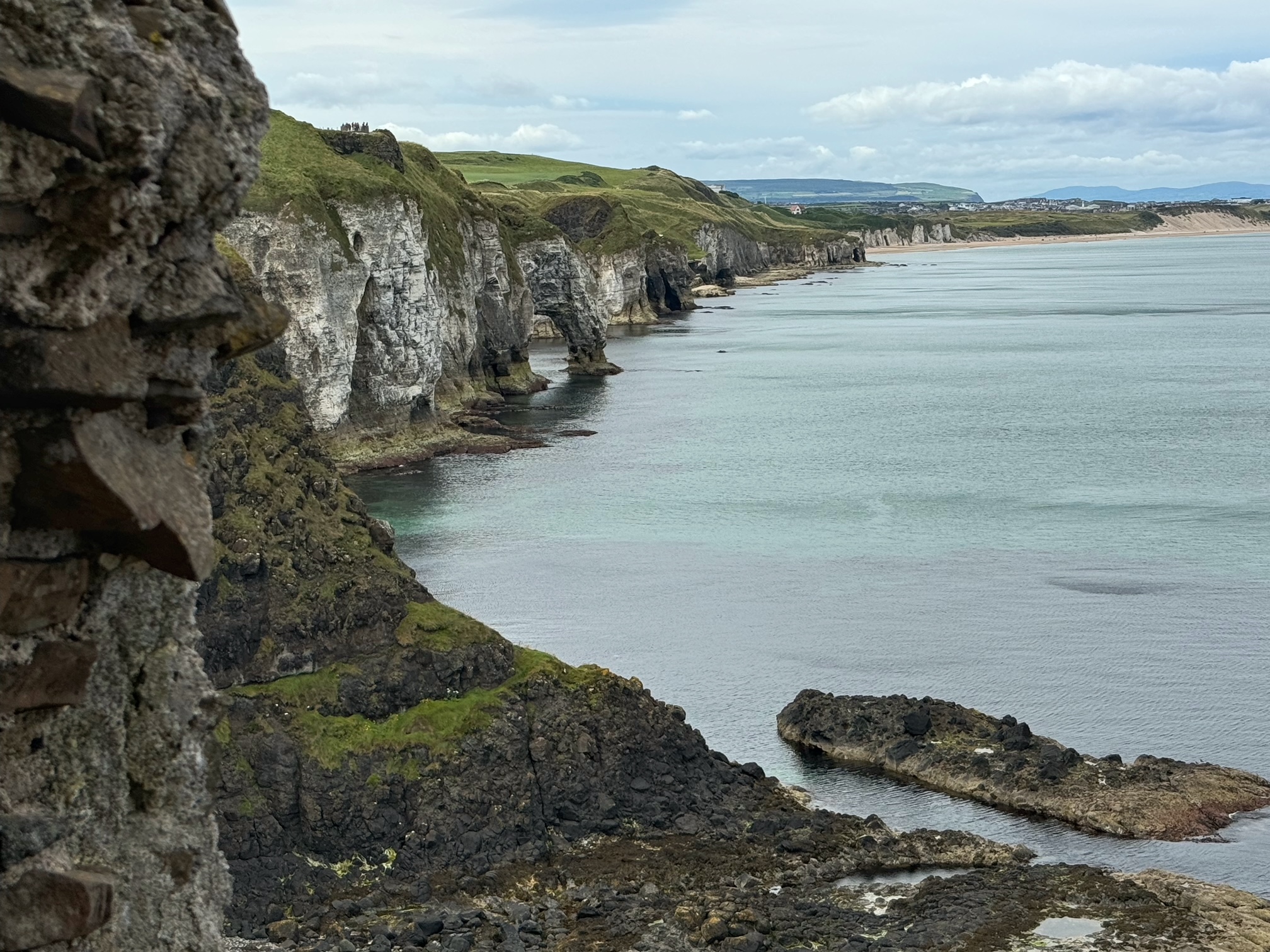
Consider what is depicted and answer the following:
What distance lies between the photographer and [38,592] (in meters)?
11.7

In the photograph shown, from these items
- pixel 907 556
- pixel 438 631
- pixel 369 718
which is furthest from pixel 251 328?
pixel 907 556

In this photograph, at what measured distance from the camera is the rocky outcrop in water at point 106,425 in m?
10.7

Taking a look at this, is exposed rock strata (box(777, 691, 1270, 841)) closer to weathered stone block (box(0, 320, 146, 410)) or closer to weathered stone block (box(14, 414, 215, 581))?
weathered stone block (box(14, 414, 215, 581))

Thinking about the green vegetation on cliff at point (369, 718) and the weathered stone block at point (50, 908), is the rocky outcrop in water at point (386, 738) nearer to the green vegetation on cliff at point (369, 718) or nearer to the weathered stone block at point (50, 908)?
the green vegetation on cliff at point (369, 718)

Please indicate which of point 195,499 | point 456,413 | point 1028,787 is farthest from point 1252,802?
point 456,413

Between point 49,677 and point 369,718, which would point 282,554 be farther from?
point 49,677

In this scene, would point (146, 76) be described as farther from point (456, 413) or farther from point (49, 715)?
point (456, 413)

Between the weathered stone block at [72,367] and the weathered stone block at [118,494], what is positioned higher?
the weathered stone block at [72,367]

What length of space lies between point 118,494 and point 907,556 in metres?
54.6

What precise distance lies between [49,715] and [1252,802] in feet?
108

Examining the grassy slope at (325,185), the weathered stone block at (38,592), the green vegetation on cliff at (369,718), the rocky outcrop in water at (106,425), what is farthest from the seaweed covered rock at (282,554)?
the grassy slope at (325,185)

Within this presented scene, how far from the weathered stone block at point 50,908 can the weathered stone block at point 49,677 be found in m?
1.25

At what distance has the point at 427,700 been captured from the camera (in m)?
34.2

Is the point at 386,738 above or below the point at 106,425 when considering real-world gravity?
below
